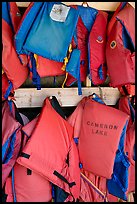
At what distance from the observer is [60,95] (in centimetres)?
162

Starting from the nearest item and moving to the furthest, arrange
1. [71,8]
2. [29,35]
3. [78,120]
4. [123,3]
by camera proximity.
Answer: [29,35] < [71,8] < [123,3] < [78,120]

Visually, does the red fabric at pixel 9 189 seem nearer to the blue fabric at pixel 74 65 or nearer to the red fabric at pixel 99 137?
the red fabric at pixel 99 137

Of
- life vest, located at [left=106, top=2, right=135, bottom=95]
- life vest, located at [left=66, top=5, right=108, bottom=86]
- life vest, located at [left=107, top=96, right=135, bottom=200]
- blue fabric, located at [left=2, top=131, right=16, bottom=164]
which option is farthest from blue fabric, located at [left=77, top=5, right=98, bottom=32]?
blue fabric, located at [left=2, top=131, right=16, bottom=164]

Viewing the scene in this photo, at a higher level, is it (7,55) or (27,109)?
(7,55)

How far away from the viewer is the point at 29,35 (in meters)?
1.21

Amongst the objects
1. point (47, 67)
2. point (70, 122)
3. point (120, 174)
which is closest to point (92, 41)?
point (47, 67)

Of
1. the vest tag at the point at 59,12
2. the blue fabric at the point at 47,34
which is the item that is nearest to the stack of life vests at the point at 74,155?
the blue fabric at the point at 47,34

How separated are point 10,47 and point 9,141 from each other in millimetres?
515

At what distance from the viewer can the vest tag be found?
1.28m

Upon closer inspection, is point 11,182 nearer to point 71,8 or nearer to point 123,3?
point 71,8

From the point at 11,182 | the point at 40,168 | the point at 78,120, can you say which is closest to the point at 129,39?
the point at 78,120

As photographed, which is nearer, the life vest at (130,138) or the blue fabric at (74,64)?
the blue fabric at (74,64)

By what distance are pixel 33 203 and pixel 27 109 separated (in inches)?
22.8

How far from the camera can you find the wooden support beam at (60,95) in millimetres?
1555
